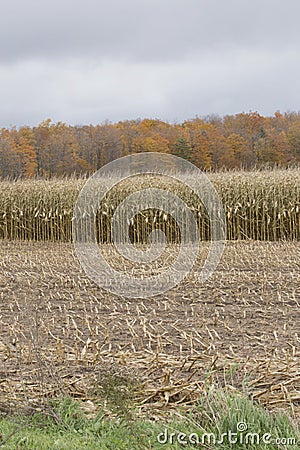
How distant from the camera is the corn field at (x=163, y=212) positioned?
674 inches

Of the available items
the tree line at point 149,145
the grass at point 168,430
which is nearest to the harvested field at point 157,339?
the grass at point 168,430

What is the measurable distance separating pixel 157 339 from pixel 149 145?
86.0 feet

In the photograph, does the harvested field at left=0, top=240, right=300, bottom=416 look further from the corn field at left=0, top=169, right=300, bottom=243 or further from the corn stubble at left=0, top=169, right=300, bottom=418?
the corn field at left=0, top=169, right=300, bottom=243

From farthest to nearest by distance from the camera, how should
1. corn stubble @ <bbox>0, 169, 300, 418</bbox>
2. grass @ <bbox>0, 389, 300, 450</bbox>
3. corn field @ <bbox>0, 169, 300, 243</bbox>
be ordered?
1. corn field @ <bbox>0, 169, 300, 243</bbox>
2. corn stubble @ <bbox>0, 169, 300, 418</bbox>
3. grass @ <bbox>0, 389, 300, 450</bbox>

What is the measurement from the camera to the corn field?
56.1 feet

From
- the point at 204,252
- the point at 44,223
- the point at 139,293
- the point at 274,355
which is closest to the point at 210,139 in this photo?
the point at 44,223

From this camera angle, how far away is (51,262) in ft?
40.0

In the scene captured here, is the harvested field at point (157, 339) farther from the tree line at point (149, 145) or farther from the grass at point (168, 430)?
the tree line at point (149, 145)

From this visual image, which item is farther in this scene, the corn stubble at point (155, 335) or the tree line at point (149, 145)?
the tree line at point (149, 145)

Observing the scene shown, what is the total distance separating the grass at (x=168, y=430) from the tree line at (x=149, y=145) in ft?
87.4

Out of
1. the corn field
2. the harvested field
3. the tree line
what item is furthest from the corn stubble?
the tree line

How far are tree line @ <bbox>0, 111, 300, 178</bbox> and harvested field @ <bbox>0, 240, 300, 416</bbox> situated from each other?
21822mm

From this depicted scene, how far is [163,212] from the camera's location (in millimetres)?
17578

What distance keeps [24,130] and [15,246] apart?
21.9 metres
